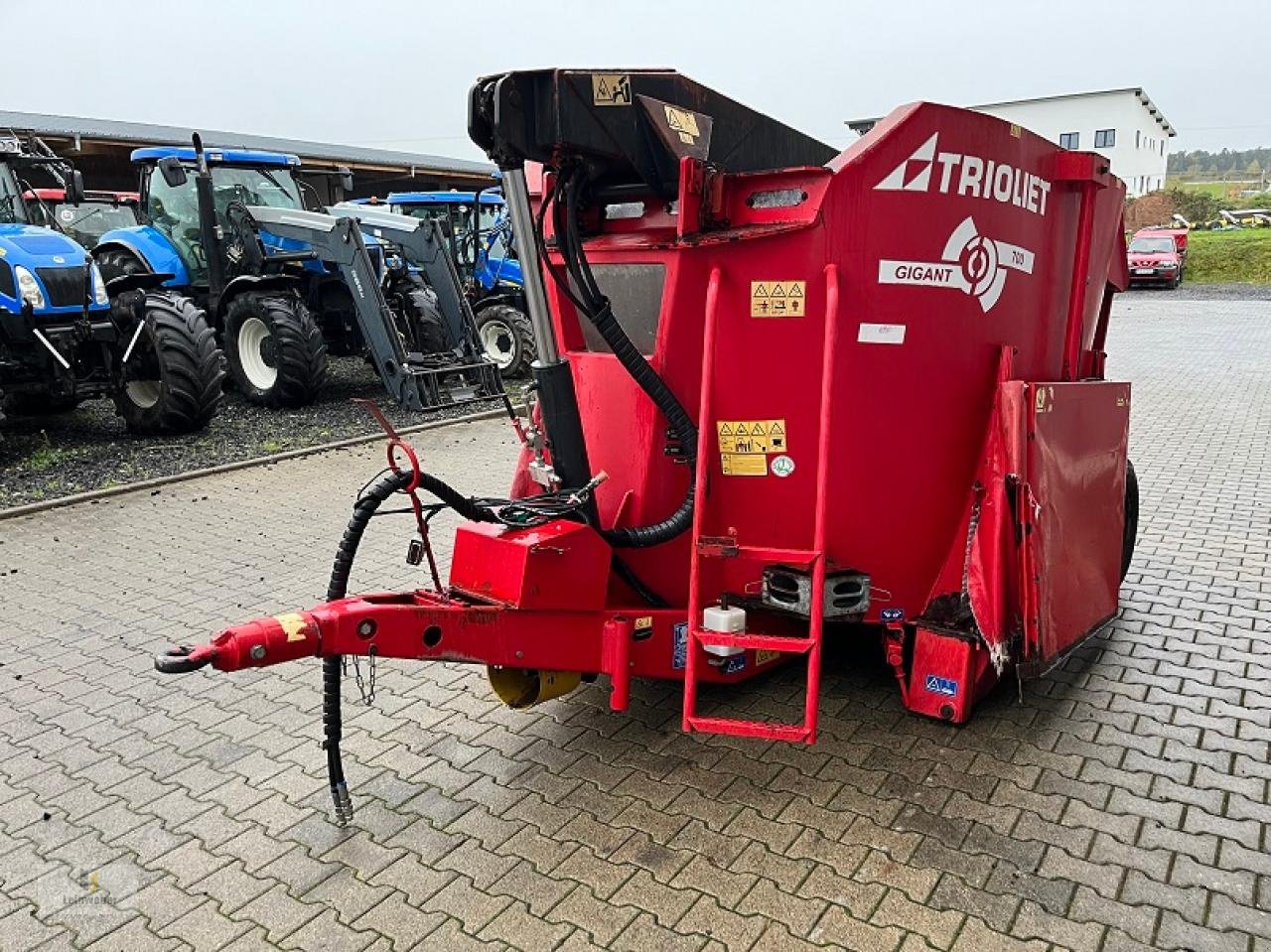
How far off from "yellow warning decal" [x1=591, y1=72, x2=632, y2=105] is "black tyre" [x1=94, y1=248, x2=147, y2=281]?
909 cm

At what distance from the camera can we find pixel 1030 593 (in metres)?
3.30

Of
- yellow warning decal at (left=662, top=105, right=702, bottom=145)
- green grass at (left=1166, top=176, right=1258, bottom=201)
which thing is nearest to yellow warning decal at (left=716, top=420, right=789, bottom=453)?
yellow warning decal at (left=662, top=105, right=702, bottom=145)

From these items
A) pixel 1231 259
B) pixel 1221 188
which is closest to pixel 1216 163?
pixel 1221 188

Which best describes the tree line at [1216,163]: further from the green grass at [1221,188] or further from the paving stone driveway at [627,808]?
the paving stone driveway at [627,808]

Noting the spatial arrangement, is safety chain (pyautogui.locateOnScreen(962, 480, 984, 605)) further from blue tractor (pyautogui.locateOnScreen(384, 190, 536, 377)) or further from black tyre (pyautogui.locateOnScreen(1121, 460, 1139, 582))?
blue tractor (pyautogui.locateOnScreen(384, 190, 536, 377))

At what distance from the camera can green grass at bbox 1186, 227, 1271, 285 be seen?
30.6 metres

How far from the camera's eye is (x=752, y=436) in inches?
128

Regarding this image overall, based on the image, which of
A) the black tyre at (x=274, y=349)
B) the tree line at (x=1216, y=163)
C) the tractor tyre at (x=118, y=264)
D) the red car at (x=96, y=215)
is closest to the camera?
the black tyre at (x=274, y=349)

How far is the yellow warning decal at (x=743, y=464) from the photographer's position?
3258 mm

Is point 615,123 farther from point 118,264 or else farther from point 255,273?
point 118,264

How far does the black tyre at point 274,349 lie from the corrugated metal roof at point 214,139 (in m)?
8.49

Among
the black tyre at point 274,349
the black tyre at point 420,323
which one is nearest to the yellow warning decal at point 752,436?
the black tyre at point 274,349

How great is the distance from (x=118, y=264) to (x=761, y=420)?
959 cm

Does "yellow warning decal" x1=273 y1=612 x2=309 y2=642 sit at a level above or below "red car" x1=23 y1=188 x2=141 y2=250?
below
